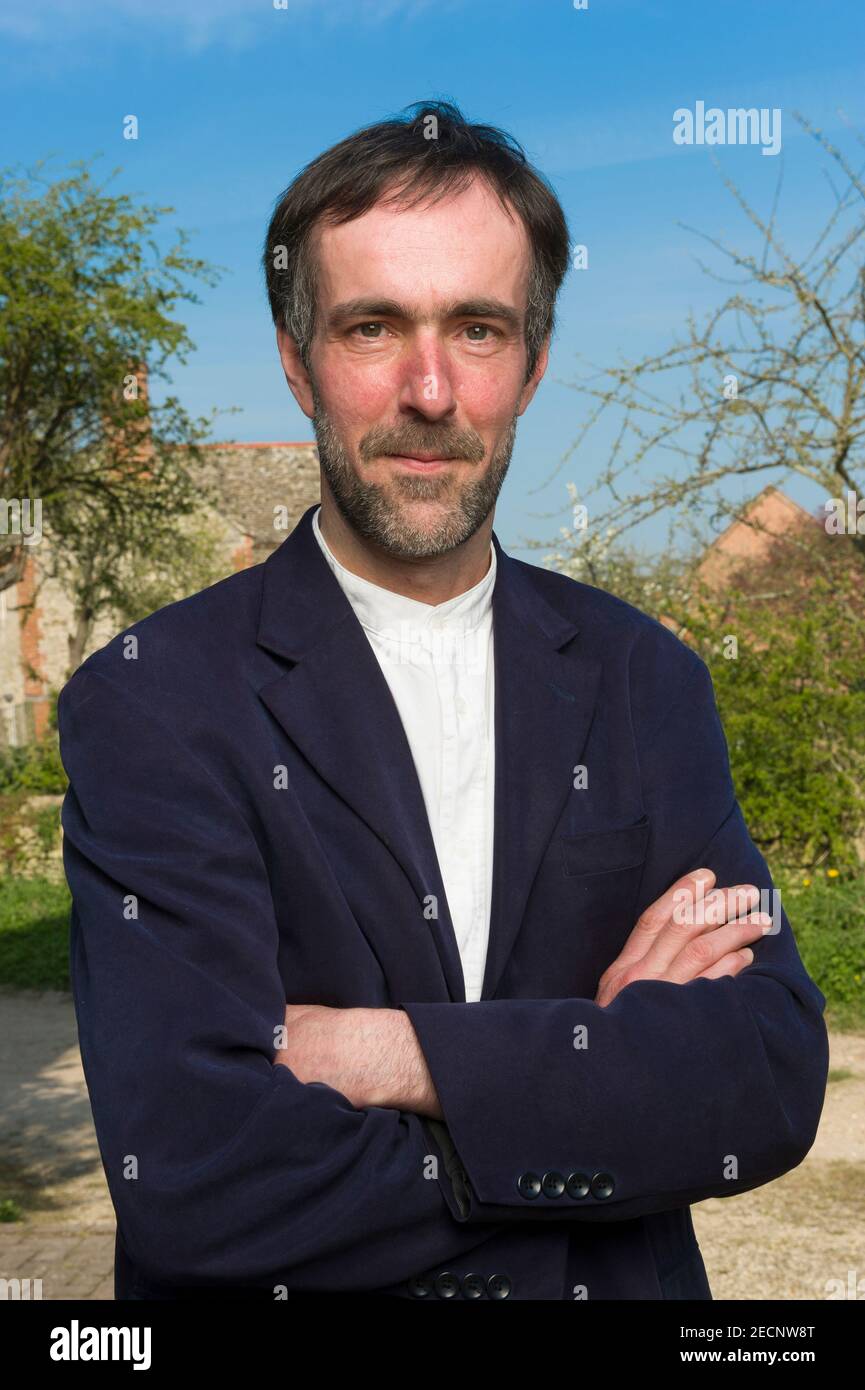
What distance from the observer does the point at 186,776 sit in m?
2.04

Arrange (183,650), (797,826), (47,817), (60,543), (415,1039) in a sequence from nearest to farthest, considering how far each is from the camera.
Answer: (415,1039)
(183,650)
(797,826)
(47,817)
(60,543)

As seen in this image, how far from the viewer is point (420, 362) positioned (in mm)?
2139

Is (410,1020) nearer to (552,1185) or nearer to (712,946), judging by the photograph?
(552,1185)

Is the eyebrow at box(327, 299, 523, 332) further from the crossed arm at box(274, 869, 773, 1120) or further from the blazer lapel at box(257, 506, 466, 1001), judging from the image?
the crossed arm at box(274, 869, 773, 1120)

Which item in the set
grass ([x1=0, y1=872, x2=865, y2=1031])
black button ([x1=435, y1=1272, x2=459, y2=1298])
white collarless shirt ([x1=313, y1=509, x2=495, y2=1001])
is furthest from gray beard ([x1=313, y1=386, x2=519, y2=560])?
grass ([x1=0, y1=872, x2=865, y2=1031])

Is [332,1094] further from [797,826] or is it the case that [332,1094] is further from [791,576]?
[791,576]

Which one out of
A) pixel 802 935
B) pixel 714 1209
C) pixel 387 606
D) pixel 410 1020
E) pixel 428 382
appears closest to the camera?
pixel 410 1020

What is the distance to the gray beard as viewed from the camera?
7.14 ft

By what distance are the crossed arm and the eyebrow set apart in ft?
3.15

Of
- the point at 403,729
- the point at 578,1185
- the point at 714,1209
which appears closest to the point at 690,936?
the point at 578,1185

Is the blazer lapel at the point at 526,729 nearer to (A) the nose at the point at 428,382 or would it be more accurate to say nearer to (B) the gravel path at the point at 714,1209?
(A) the nose at the point at 428,382

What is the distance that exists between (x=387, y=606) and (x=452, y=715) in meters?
0.21

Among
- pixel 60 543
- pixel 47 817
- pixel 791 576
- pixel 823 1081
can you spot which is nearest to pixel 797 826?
pixel 791 576
